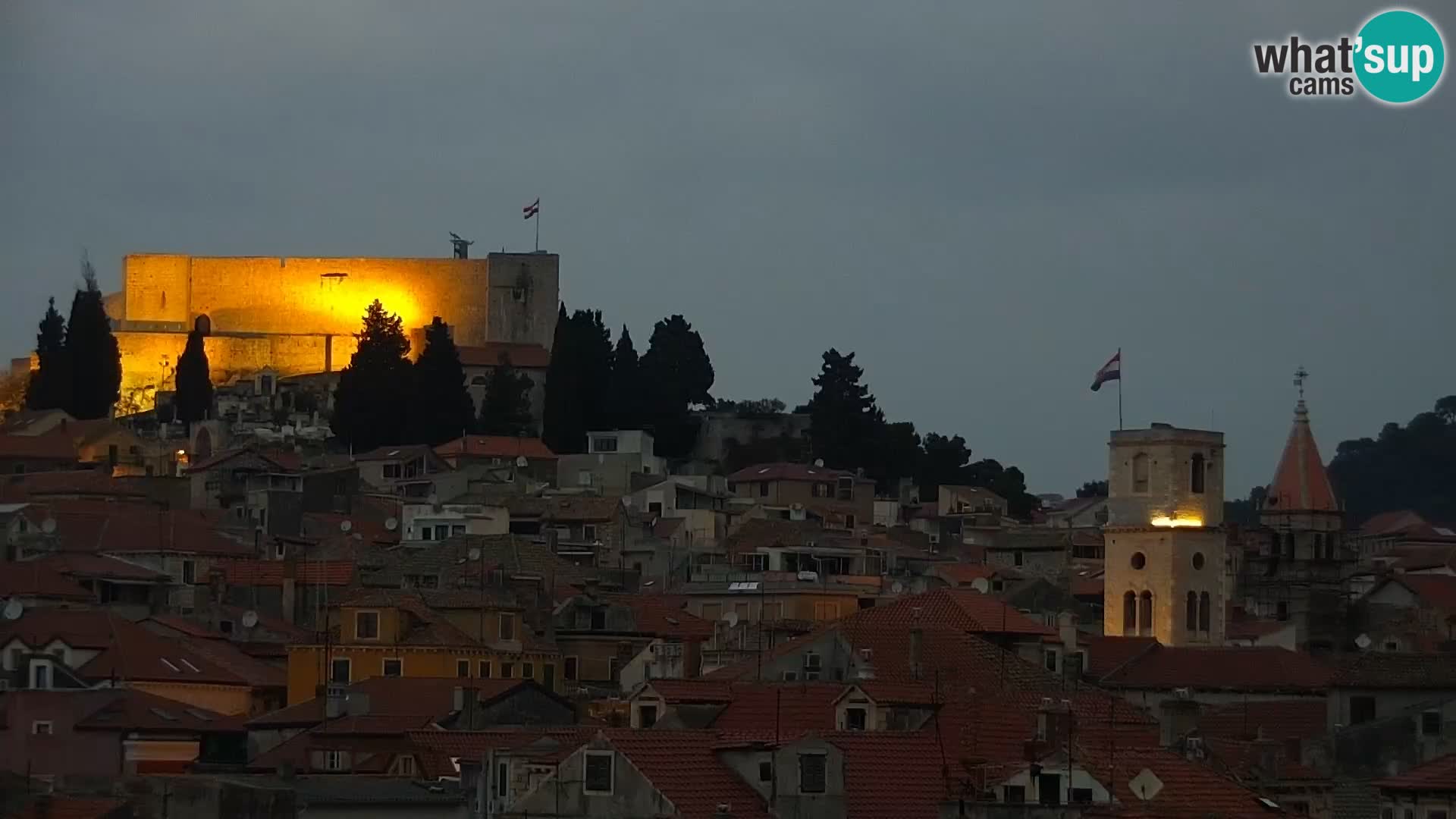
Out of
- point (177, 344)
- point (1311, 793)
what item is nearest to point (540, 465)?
point (177, 344)

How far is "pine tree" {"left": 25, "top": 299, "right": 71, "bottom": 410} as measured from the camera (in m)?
111

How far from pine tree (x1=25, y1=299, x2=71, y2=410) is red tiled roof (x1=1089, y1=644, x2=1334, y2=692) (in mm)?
52317

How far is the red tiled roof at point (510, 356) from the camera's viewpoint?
11988 cm

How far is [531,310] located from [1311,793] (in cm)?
8282

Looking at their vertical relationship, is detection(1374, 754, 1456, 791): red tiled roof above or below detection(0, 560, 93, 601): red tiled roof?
below

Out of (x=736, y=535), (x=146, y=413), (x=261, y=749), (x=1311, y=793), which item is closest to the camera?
(x=1311, y=793)

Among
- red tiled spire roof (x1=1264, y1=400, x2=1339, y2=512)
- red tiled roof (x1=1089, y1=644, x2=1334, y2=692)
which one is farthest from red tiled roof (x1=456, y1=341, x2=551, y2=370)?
red tiled roof (x1=1089, y1=644, x2=1334, y2=692)

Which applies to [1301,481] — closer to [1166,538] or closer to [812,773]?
[1166,538]

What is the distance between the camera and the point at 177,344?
409 ft

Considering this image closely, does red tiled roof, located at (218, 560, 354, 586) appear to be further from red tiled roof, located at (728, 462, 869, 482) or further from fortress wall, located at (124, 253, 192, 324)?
fortress wall, located at (124, 253, 192, 324)

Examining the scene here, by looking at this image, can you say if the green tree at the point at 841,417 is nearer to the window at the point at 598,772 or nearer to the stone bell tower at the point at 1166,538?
the stone bell tower at the point at 1166,538

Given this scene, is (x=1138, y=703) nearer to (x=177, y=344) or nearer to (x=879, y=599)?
(x=879, y=599)

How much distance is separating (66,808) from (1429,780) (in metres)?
12.3

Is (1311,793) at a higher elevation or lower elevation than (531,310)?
lower
